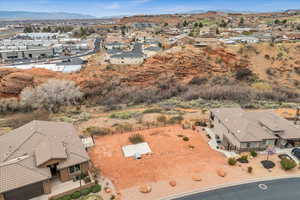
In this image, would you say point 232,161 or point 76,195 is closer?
point 76,195

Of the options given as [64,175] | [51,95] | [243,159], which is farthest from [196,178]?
[51,95]

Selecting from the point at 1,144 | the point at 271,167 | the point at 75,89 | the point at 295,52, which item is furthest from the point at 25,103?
the point at 295,52

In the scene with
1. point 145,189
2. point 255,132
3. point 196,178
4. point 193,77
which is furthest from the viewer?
point 193,77

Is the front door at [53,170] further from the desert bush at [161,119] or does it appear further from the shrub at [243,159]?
the shrub at [243,159]

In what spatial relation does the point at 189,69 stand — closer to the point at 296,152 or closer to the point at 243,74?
the point at 243,74

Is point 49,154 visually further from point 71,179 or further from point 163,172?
point 163,172

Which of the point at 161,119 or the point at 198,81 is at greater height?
the point at 198,81
